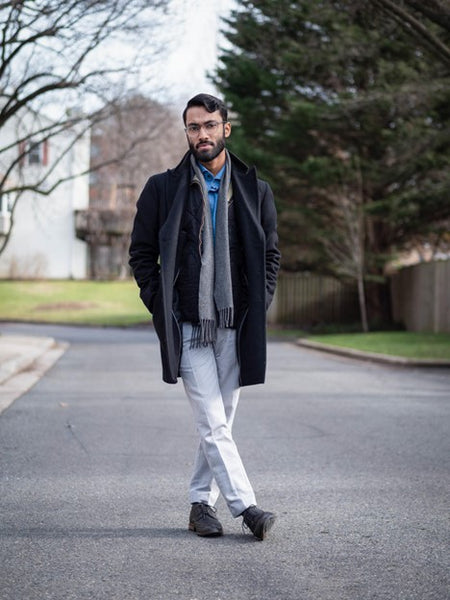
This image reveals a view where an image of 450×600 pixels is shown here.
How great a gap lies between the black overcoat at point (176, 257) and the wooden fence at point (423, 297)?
20.1 m

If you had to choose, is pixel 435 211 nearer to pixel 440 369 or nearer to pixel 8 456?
pixel 440 369

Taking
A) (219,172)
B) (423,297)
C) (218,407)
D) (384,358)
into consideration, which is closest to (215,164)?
(219,172)

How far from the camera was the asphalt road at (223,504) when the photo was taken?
405 centimetres

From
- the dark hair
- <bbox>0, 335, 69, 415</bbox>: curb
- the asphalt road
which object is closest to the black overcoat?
the dark hair

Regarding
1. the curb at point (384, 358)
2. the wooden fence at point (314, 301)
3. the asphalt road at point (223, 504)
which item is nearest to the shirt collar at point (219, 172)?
the asphalt road at point (223, 504)

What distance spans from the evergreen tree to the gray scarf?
1817 centimetres

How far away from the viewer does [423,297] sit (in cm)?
2673

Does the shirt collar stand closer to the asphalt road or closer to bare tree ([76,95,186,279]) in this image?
the asphalt road

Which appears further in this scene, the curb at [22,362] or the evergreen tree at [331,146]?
the evergreen tree at [331,146]

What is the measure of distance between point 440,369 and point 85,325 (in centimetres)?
2252

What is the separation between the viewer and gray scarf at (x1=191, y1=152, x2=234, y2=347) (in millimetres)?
4750

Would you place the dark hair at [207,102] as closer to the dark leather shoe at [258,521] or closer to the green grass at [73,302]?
the dark leather shoe at [258,521]

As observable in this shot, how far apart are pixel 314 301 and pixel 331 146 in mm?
6754

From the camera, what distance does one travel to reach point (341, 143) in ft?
94.6
